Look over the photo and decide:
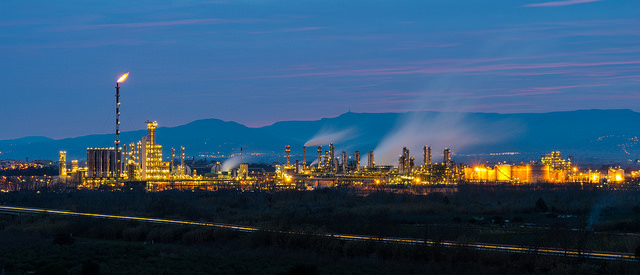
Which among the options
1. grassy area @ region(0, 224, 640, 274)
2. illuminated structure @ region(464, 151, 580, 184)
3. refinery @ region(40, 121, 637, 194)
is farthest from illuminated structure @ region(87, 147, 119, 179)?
grassy area @ region(0, 224, 640, 274)

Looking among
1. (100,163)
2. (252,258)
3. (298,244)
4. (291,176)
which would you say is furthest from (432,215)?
(100,163)

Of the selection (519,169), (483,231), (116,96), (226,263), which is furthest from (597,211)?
(519,169)

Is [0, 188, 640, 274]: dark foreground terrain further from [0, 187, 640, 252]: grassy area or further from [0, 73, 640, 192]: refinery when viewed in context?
[0, 73, 640, 192]: refinery

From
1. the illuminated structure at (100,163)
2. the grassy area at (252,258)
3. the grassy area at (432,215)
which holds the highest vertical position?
the illuminated structure at (100,163)

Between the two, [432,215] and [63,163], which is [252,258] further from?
[63,163]

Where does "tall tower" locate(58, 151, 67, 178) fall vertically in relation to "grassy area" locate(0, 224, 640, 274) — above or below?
above

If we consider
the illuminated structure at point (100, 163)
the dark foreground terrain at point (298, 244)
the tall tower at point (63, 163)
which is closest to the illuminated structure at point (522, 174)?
the illuminated structure at point (100, 163)

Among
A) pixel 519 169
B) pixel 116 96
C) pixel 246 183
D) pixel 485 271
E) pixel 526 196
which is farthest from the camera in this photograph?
pixel 519 169

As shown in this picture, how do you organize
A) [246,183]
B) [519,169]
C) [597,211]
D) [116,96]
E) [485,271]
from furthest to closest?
[519,169] < [246,183] < [116,96] < [597,211] < [485,271]

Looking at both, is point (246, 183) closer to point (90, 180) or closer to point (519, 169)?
point (90, 180)

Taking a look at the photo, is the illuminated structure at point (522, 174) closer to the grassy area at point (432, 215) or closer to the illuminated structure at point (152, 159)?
the grassy area at point (432, 215)

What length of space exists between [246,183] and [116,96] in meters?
32.2

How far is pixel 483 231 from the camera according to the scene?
51.4 m

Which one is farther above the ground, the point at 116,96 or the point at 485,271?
the point at 116,96
